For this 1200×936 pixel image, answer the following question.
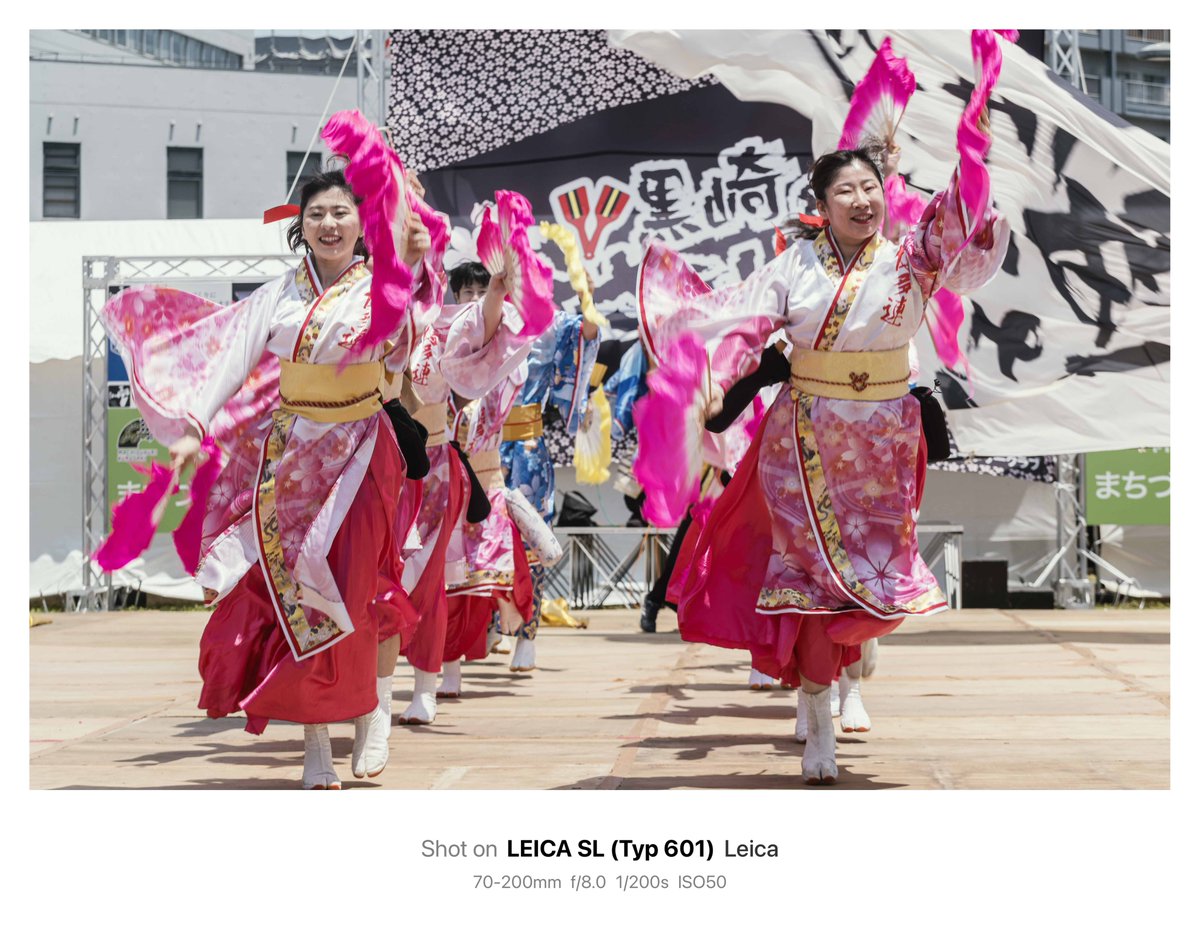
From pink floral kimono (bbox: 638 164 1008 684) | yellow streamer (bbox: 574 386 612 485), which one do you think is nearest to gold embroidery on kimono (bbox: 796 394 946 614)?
pink floral kimono (bbox: 638 164 1008 684)

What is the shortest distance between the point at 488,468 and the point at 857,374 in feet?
7.61

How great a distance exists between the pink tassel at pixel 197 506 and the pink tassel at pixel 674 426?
1.05 meters

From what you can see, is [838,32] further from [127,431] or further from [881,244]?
[127,431]

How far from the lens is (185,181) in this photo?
15.3 metres

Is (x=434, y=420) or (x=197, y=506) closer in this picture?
(x=197, y=506)

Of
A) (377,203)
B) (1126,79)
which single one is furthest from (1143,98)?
(377,203)

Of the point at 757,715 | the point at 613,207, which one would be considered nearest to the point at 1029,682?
the point at 757,715

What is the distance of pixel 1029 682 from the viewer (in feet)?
17.3

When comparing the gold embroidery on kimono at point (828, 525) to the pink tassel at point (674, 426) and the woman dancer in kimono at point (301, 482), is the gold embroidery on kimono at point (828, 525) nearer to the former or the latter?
the pink tassel at point (674, 426)

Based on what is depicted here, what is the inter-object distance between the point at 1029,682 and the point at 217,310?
3350 millimetres

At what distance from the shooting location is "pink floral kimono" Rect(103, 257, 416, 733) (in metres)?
3.21

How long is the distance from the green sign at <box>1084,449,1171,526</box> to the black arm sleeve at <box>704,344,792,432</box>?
5.67 metres

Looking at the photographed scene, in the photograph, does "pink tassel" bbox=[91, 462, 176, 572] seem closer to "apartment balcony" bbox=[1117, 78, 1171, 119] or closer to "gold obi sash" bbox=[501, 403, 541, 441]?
"gold obi sash" bbox=[501, 403, 541, 441]

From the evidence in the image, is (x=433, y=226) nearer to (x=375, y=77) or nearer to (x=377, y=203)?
(x=377, y=203)
